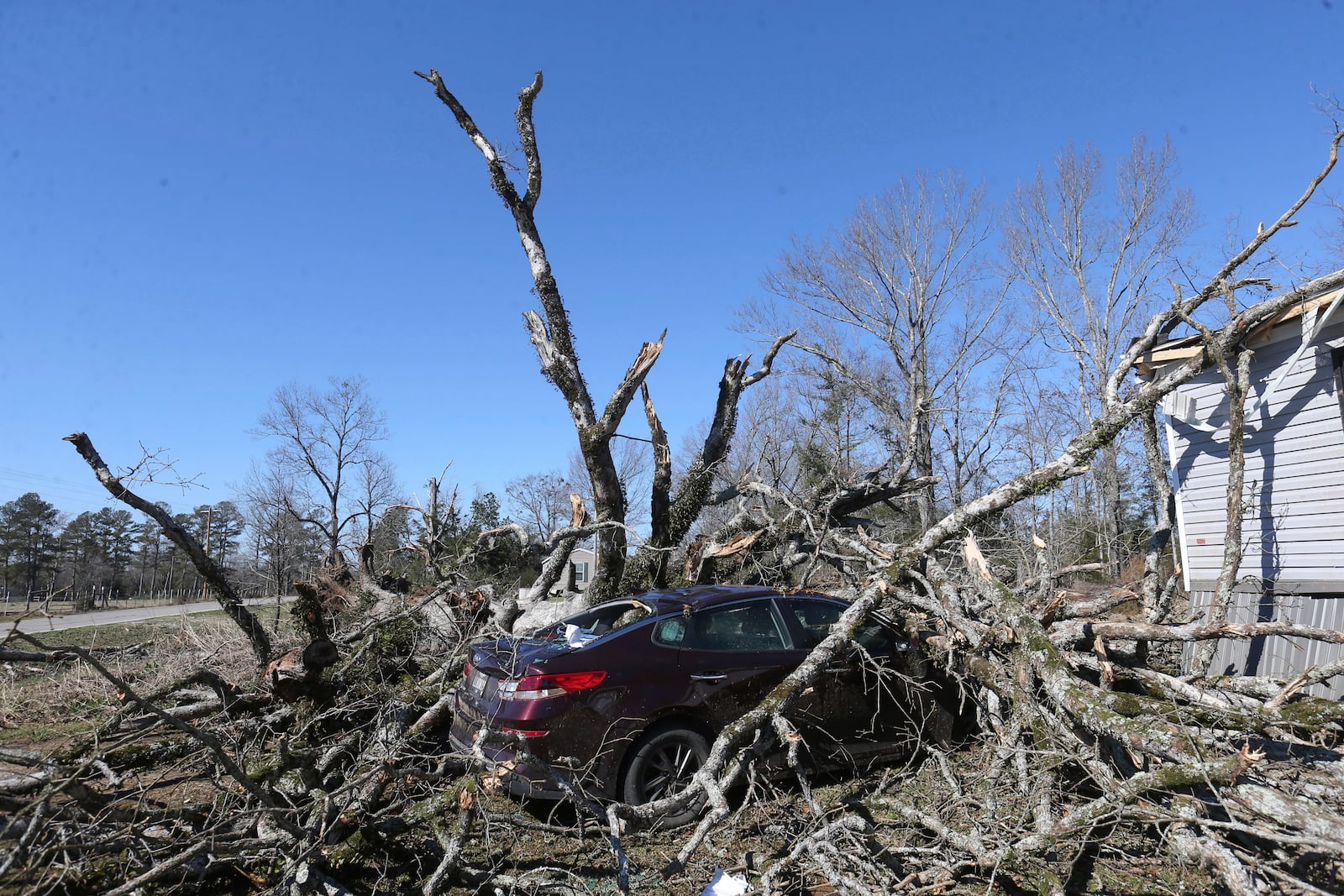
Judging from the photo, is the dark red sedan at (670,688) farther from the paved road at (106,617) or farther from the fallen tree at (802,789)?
the paved road at (106,617)

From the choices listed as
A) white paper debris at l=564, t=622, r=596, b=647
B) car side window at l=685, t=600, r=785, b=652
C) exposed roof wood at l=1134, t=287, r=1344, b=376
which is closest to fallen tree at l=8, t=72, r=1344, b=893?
car side window at l=685, t=600, r=785, b=652

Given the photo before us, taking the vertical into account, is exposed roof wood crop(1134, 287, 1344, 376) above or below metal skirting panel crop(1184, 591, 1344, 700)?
above

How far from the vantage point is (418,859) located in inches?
162

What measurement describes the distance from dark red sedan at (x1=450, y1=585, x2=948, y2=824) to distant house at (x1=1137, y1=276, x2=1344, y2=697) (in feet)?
15.5

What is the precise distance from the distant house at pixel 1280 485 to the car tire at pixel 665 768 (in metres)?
6.24

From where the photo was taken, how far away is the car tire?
15.6ft

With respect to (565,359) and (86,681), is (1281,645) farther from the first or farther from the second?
(86,681)

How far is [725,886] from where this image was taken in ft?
12.7

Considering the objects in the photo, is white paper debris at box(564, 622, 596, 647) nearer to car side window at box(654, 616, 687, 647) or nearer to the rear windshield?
the rear windshield

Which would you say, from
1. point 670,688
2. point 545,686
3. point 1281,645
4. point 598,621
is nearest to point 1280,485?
point 1281,645

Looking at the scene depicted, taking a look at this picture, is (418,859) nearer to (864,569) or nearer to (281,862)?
(281,862)

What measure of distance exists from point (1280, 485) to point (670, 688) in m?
7.31

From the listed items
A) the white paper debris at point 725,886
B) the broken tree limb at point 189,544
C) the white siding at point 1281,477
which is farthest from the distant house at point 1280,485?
the broken tree limb at point 189,544

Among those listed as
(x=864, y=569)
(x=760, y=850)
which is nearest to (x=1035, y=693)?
(x=760, y=850)
